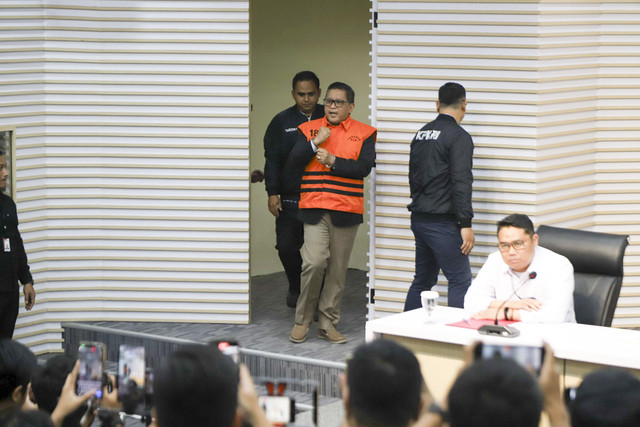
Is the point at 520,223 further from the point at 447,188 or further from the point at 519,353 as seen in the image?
the point at 519,353

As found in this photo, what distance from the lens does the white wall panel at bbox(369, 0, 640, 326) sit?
6250mm

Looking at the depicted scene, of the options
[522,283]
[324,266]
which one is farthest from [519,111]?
[522,283]

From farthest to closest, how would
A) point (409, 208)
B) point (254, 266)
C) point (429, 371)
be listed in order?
point (254, 266), point (409, 208), point (429, 371)

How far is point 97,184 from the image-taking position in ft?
22.4

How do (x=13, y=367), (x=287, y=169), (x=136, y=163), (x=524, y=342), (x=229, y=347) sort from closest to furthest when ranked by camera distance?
(x=229, y=347) < (x=13, y=367) < (x=524, y=342) < (x=287, y=169) < (x=136, y=163)

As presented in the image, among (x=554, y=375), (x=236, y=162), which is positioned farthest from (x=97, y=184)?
(x=554, y=375)

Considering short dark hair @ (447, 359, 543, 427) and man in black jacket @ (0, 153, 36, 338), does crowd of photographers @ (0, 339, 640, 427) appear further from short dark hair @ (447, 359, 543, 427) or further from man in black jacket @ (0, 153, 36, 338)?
man in black jacket @ (0, 153, 36, 338)

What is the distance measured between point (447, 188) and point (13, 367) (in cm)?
348

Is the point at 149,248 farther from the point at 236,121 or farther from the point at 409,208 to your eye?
the point at 409,208

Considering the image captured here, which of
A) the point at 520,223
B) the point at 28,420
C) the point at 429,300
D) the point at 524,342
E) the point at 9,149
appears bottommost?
the point at 524,342

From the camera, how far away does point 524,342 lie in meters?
4.21

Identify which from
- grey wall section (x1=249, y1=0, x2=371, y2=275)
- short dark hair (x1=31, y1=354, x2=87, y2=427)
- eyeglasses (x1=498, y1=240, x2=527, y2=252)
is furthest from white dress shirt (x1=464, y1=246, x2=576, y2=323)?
grey wall section (x1=249, y1=0, x2=371, y2=275)

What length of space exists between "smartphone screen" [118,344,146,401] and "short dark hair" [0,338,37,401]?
29 centimetres

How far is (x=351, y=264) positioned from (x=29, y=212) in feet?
11.0
